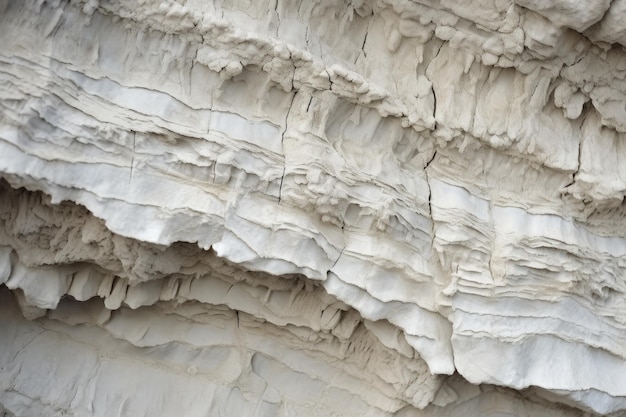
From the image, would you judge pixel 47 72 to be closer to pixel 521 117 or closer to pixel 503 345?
pixel 521 117

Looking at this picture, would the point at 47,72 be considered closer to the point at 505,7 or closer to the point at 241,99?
the point at 241,99

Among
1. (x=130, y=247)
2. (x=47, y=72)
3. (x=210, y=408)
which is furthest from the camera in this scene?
(x=210, y=408)

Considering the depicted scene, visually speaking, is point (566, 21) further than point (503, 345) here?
No

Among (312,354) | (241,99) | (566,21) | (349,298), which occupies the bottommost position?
(312,354)

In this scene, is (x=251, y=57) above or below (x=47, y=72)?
above

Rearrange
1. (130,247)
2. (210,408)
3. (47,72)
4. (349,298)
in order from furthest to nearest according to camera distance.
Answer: (210,408) → (349,298) → (130,247) → (47,72)

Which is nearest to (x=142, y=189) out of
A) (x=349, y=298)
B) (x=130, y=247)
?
(x=130, y=247)
